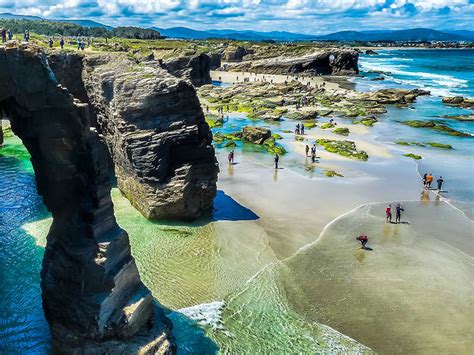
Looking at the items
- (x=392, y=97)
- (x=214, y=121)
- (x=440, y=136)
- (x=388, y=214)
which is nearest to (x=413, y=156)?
(x=440, y=136)

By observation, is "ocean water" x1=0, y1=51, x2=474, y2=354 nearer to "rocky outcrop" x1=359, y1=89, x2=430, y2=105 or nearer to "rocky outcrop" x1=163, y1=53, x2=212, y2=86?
"rocky outcrop" x1=359, y1=89, x2=430, y2=105

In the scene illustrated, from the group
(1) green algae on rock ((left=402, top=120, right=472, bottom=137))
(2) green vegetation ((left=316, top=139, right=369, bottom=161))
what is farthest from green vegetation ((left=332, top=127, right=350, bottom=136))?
(1) green algae on rock ((left=402, top=120, right=472, bottom=137))

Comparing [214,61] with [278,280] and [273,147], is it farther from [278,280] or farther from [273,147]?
[278,280]

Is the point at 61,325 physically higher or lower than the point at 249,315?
higher

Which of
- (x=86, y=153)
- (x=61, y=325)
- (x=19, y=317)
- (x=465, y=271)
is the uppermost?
(x=86, y=153)

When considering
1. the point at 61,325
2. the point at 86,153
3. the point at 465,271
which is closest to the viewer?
the point at 86,153

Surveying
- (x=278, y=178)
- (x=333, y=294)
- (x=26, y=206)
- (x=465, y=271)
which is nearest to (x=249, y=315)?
(x=333, y=294)

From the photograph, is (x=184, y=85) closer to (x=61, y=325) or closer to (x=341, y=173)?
(x=61, y=325)
